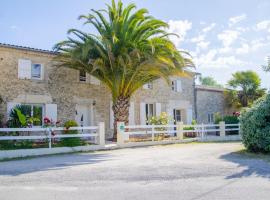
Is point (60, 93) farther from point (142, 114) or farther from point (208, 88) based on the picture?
point (208, 88)

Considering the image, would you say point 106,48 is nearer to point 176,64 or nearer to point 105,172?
point 176,64

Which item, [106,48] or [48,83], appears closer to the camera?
[106,48]

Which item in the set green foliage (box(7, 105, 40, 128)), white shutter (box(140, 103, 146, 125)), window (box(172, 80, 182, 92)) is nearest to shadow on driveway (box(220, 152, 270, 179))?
green foliage (box(7, 105, 40, 128))

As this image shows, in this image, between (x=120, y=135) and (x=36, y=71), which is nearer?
(x=120, y=135)

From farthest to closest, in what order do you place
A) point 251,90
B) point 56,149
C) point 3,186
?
point 251,90
point 56,149
point 3,186

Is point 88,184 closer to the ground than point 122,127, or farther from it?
closer to the ground

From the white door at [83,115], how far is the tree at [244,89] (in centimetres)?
1381

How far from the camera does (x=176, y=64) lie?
1728 cm

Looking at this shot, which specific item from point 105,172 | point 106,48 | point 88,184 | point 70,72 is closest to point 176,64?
point 106,48

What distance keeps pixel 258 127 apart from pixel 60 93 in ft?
36.1

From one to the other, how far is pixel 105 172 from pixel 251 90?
22.6 metres

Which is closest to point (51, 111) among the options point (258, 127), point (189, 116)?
point (258, 127)

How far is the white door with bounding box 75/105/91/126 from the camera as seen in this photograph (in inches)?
749

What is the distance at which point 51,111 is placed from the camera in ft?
57.7
